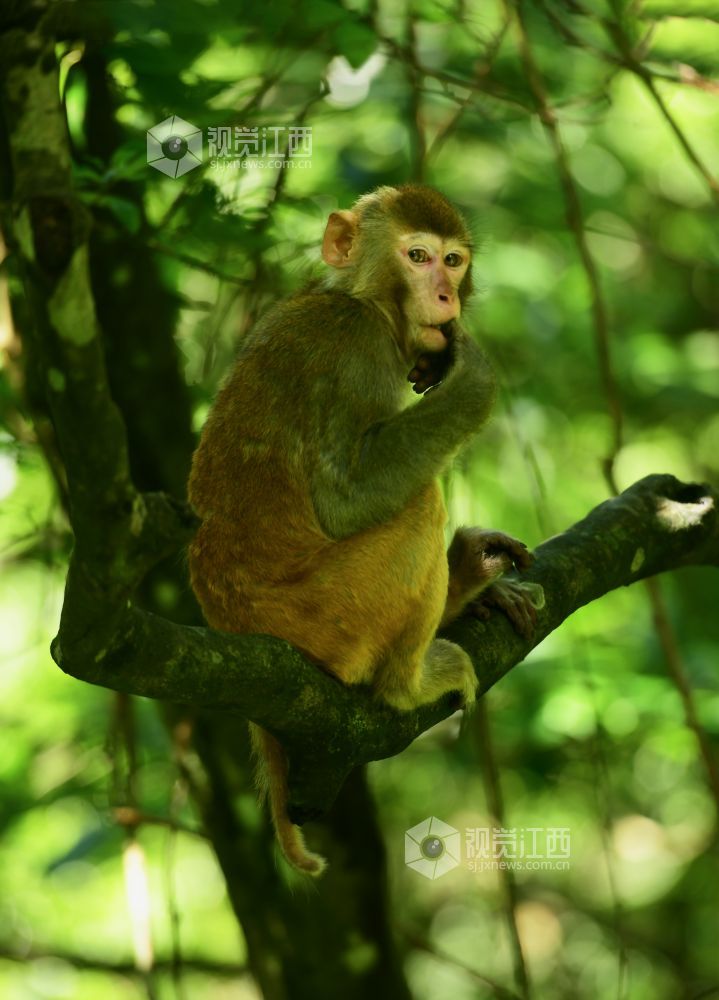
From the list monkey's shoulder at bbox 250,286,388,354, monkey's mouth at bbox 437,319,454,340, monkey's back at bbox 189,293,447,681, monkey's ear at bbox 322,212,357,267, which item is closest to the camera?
monkey's back at bbox 189,293,447,681

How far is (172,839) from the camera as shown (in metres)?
5.21

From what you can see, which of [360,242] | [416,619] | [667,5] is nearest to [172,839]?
[416,619]

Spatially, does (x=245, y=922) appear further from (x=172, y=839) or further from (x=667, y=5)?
(x=667, y=5)

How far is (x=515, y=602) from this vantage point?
4.20 meters

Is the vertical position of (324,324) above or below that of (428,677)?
above

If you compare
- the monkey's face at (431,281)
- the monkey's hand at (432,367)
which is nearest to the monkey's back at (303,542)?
the monkey's hand at (432,367)

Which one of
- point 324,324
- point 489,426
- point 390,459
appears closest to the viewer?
point 390,459

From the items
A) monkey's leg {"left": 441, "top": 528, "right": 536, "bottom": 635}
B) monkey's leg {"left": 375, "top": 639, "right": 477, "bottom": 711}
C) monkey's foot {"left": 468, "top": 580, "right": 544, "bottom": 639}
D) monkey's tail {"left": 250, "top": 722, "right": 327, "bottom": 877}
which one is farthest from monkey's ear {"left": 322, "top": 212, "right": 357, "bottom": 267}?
monkey's tail {"left": 250, "top": 722, "right": 327, "bottom": 877}

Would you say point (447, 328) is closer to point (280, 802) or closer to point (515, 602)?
point (515, 602)

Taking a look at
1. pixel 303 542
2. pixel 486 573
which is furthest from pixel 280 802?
pixel 486 573

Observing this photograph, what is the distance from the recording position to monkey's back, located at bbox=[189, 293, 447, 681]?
145 inches

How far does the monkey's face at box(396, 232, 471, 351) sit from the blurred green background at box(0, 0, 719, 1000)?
0.60 m

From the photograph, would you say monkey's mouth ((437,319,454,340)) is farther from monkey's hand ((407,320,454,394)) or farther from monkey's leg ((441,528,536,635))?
monkey's leg ((441,528,536,635))

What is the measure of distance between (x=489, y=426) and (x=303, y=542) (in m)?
1.63
